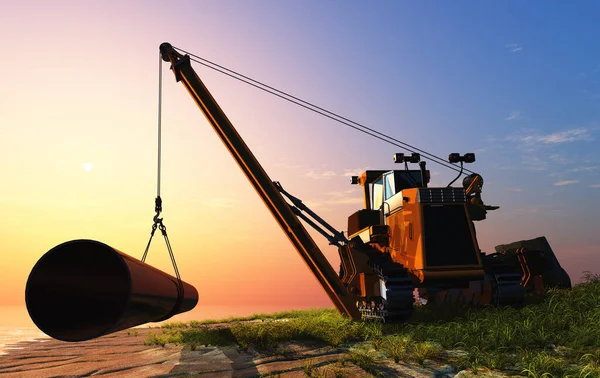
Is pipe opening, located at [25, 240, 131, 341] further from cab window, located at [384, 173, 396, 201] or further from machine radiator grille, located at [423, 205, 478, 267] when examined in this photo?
cab window, located at [384, 173, 396, 201]

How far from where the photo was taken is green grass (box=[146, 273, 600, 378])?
6.43 m

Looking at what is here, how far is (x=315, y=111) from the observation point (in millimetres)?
14531

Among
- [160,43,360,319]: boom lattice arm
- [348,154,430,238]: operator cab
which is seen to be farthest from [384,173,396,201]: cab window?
[160,43,360,319]: boom lattice arm

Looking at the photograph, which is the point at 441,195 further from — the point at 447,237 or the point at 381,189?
the point at 381,189

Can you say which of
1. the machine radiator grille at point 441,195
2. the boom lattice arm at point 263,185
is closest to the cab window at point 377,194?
the machine radiator grille at point 441,195

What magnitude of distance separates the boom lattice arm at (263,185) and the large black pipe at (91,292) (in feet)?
17.0

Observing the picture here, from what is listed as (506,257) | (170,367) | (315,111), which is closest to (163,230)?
(170,367)

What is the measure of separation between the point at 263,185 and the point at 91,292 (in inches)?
248

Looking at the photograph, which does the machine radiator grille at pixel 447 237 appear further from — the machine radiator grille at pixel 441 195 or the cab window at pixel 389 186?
the cab window at pixel 389 186

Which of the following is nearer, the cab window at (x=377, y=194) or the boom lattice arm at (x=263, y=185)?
the boom lattice arm at (x=263, y=185)

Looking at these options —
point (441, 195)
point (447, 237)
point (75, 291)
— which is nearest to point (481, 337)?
point (447, 237)

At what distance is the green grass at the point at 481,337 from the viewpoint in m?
6.43

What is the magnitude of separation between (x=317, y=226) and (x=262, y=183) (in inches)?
80.6

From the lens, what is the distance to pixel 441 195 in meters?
11.0
